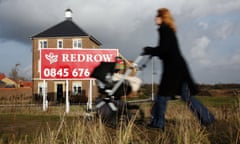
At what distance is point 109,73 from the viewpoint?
7117mm

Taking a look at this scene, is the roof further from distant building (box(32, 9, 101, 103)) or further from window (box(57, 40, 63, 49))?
window (box(57, 40, 63, 49))

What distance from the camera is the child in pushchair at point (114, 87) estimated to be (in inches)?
268

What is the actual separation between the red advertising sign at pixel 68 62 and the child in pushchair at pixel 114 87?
1943cm

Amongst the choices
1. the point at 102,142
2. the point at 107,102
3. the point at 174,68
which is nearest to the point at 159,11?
the point at 174,68

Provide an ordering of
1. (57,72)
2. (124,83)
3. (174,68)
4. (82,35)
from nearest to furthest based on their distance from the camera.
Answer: (174,68)
(124,83)
(57,72)
(82,35)

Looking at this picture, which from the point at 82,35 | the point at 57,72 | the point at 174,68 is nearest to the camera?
the point at 174,68

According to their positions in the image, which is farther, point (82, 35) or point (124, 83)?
point (82, 35)

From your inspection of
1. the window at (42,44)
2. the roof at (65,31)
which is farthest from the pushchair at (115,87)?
the window at (42,44)

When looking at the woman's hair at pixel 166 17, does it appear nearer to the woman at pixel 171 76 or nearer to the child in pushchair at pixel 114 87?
the woman at pixel 171 76

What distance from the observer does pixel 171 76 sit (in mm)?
5809

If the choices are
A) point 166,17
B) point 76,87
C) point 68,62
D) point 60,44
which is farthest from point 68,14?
point 166,17

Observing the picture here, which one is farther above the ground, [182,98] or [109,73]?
[109,73]

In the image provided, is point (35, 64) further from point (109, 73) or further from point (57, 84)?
point (109, 73)

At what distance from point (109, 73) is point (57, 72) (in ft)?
66.8
